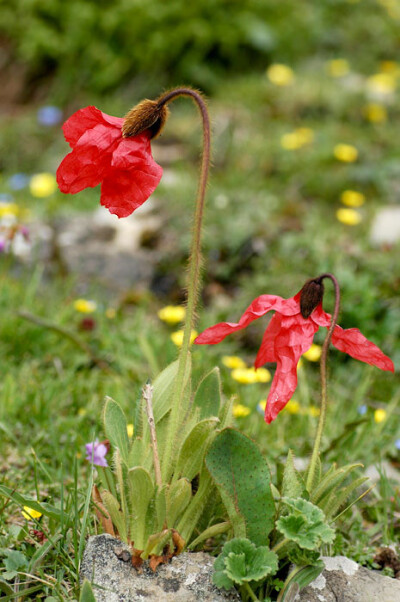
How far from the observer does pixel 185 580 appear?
139cm

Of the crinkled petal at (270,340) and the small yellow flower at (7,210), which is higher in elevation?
the crinkled petal at (270,340)

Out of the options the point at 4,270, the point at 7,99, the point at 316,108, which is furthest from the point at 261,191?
the point at 7,99

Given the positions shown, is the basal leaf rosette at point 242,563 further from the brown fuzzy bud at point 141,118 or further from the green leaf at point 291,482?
the brown fuzzy bud at point 141,118

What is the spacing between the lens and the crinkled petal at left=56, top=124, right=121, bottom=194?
1219 millimetres

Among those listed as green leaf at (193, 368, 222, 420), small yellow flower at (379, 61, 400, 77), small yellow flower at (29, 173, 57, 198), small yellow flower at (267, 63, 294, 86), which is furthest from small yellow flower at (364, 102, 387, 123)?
green leaf at (193, 368, 222, 420)

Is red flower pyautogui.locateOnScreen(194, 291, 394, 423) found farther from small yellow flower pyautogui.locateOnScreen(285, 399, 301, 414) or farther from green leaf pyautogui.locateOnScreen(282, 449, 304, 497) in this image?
small yellow flower pyautogui.locateOnScreen(285, 399, 301, 414)

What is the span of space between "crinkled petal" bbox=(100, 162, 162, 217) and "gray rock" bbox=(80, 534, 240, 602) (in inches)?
28.4

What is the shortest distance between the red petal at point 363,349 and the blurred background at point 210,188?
650 millimetres

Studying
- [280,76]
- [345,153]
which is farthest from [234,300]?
[280,76]

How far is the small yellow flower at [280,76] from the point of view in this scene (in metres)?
5.15

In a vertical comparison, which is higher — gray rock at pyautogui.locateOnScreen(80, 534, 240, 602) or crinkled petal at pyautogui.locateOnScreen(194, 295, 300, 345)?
crinkled petal at pyautogui.locateOnScreen(194, 295, 300, 345)

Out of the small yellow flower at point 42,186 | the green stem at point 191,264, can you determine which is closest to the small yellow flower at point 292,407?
the green stem at point 191,264

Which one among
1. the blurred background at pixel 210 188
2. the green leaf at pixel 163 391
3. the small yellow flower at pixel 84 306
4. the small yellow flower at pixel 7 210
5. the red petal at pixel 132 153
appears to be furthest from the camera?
the small yellow flower at pixel 7 210

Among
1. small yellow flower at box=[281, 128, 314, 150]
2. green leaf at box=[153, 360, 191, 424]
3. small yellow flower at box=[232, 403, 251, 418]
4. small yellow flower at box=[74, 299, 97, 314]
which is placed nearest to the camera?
green leaf at box=[153, 360, 191, 424]
